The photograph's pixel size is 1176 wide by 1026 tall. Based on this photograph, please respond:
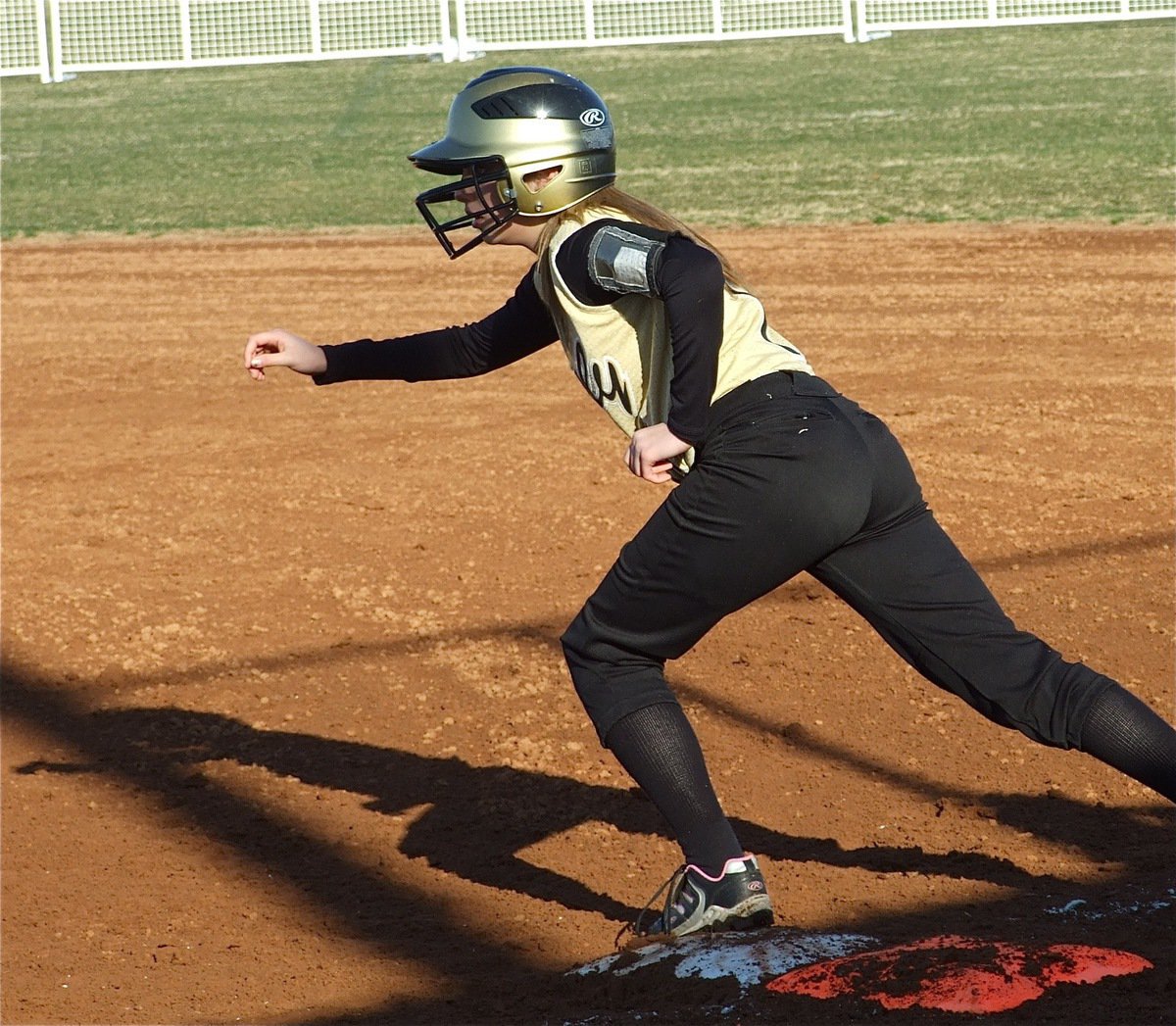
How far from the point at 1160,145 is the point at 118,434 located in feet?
41.7

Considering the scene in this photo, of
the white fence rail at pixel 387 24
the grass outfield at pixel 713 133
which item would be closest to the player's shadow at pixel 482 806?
the grass outfield at pixel 713 133

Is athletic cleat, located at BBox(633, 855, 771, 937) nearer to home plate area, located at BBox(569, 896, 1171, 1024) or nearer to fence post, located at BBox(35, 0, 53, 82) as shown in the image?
home plate area, located at BBox(569, 896, 1171, 1024)

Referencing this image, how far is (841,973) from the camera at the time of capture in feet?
10.7

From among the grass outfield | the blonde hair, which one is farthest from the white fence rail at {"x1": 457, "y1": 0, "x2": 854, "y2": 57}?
the blonde hair

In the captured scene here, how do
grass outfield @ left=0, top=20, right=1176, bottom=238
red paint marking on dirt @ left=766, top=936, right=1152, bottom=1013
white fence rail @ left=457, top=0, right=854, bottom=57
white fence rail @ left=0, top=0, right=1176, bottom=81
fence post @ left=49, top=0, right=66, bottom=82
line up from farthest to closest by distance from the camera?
white fence rail @ left=457, top=0, right=854, bottom=57 < fence post @ left=49, top=0, right=66, bottom=82 < white fence rail @ left=0, top=0, right=1176, bottom=81 < grass outfield @ left=0, top=20, right=1176, bottom=238 < red paint marking on dirt @ left=766, top=936, right=1152, bottom=1013

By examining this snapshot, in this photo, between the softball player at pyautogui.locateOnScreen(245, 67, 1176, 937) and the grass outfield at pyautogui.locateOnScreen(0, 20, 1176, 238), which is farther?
the grass outfield at pyautogui.locateOnScreen(0, 20, 1176, 238)

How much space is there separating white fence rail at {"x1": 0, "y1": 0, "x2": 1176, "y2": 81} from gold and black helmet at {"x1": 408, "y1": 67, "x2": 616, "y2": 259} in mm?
27888

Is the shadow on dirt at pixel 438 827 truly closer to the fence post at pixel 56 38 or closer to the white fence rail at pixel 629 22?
the white fence rail at pixel 629 22

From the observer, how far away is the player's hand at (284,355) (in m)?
3.94

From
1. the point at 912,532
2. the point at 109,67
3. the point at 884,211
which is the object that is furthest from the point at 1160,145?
the point at 109,67

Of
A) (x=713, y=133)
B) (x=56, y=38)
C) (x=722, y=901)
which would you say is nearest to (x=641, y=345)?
(x=722, y=901)

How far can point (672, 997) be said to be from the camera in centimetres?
330

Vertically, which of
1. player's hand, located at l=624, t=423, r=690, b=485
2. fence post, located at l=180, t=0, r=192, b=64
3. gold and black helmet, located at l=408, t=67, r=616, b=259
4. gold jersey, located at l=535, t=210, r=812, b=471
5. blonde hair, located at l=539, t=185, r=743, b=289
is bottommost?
player's hand, located at l=624, t=423, r=690, b=485

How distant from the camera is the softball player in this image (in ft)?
10.8
